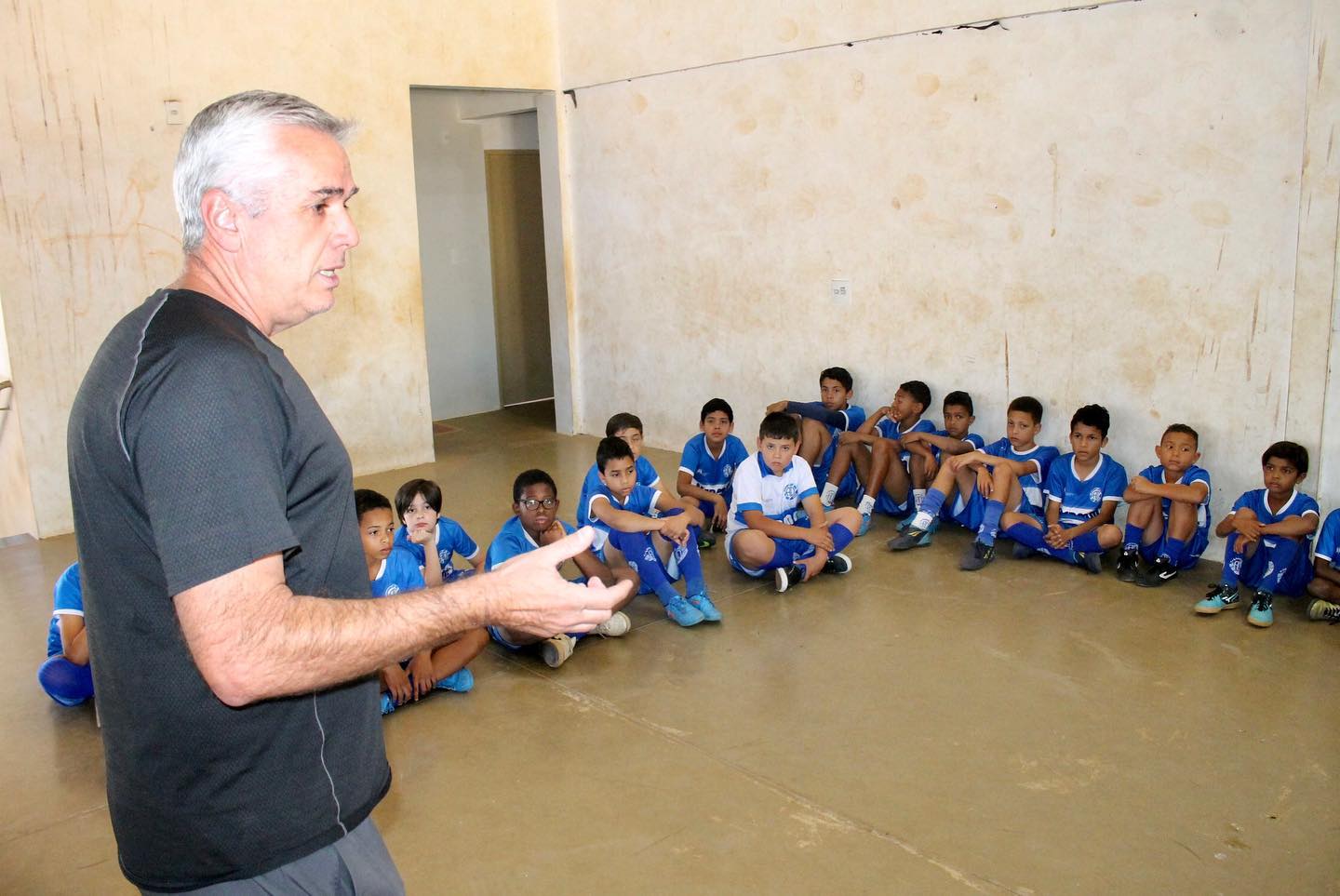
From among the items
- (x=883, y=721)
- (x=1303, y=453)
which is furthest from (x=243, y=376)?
(x=1303, y=453)

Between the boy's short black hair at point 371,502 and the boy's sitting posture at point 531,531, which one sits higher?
the boy's short black hair at point 371,502

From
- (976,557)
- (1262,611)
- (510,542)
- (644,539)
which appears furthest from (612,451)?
(1262,611)

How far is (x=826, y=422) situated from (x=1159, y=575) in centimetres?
205

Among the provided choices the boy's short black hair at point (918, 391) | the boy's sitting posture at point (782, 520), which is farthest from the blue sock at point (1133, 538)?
the boy's short black hair at point (918, 391)

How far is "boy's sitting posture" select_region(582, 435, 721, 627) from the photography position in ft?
15.0

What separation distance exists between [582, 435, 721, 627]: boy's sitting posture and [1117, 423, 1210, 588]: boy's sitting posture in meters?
1.97

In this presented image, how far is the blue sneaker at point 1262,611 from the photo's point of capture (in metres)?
4.29

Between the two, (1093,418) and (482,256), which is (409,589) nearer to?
(1093,418)

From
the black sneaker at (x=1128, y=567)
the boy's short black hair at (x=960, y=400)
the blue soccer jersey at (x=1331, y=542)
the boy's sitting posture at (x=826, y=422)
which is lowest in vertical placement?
the black sneaker at (x=1128, y=567)

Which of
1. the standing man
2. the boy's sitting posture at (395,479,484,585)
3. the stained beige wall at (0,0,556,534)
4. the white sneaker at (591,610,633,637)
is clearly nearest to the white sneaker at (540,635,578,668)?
the white sneaker at (591,610,633,637)

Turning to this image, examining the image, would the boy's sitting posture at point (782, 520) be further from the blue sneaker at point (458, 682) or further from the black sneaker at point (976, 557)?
the blue sneaker at point (458, 682)

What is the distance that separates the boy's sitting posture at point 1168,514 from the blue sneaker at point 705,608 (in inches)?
74.5

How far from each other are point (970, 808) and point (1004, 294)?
11.0 ft

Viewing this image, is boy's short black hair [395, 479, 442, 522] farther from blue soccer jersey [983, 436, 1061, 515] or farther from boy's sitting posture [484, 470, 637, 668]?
blue soccer jersey [983, 436, 1061, 515]
